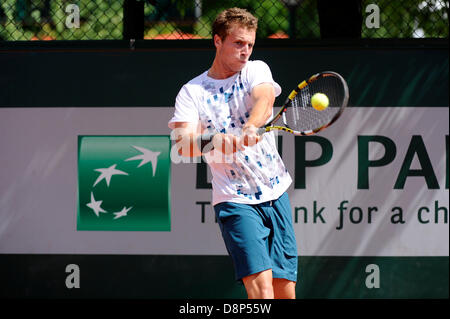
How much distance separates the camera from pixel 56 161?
477 centimetres

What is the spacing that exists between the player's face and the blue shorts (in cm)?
73

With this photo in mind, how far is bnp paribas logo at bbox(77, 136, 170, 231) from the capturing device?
470 cm

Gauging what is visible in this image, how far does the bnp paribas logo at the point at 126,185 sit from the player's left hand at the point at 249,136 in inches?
73.3

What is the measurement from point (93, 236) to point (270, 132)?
6.75 feet

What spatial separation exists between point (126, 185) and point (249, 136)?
203 cm

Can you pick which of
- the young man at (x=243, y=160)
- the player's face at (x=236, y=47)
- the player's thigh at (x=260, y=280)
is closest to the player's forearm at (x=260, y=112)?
the young man at (x=243, y=160)

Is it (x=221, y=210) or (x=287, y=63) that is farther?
(x=287, y=63)

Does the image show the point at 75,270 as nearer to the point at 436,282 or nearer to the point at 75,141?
the point at 75,141

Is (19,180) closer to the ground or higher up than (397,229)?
higher up

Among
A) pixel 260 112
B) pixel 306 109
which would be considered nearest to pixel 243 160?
pixel 260 112

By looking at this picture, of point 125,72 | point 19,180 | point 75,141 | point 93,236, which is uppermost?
point 125,72

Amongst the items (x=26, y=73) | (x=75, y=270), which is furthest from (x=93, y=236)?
(x=26, y=73)

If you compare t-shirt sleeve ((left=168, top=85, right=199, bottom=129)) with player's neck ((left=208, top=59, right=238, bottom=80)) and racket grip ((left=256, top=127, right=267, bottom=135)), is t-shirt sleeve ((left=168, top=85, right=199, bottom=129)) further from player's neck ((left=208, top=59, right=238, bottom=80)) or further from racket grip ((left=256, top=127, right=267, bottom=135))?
racket grip ((left=256, top=127, right=267, bottom=135))

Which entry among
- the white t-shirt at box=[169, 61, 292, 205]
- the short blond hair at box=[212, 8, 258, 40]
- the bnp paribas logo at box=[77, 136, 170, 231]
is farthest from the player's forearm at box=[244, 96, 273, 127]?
the bnp paribas logo at box=[77, 136, 170, 231]
